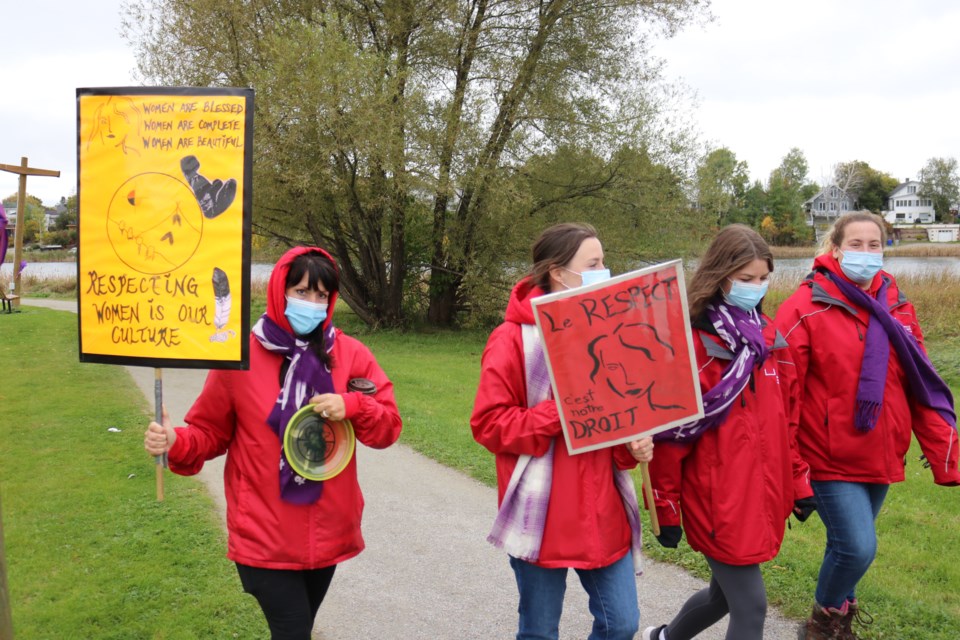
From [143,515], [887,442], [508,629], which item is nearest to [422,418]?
[143,515]

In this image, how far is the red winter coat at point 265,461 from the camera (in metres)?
2.92

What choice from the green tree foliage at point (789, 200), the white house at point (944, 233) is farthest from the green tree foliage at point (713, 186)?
the white house at point (944, 233)

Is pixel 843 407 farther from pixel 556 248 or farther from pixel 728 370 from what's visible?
pixel 556 248

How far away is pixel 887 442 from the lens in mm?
3643

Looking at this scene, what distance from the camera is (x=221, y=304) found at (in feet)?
9.40

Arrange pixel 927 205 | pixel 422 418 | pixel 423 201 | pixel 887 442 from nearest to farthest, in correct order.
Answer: pixel 887 442, pixel 422 418, pixel 423 201, pixel 927 205

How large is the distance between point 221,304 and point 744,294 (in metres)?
2.13

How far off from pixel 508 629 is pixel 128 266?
2.76 metres

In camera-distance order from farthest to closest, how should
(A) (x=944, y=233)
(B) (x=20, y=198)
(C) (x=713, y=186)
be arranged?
1. (A) (x=944, y=233)
2. (C) (x=713, y=186)
3. (B) (x=20, y=198)

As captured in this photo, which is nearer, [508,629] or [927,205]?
[508,629]

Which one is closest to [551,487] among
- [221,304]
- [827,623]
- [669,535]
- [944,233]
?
[669,535]

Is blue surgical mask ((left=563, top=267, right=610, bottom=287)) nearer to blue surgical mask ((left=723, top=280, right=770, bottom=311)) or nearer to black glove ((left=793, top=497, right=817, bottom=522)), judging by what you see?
blue surgical mask ((left=723, top=280, right=770, bottom=311))

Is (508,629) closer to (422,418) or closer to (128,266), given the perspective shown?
(128,266)

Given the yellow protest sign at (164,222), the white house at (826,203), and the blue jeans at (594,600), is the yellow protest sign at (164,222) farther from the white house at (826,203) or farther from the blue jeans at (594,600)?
the white house at (826,203)
